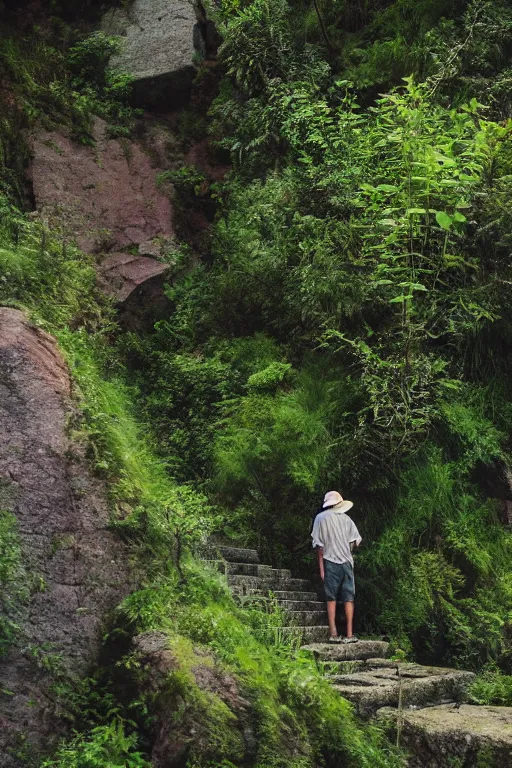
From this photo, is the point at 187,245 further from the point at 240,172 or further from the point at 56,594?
the point at 56,594

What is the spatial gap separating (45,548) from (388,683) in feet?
10.3

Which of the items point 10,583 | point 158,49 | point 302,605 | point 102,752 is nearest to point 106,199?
point 158,49

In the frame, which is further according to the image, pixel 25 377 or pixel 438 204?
pixel 438 204

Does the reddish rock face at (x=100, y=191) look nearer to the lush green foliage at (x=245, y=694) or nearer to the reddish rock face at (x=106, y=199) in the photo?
the reddish rock face at (x=106, y=199)

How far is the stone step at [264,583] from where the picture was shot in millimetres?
7468

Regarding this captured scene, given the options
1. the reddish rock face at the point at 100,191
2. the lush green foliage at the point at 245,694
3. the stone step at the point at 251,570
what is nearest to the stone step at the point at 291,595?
the stone step at the point at 251,570

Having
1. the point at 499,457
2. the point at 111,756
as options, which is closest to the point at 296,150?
the point at 499,457

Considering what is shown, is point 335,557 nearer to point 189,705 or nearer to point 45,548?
point 189,705

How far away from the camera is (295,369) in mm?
10617

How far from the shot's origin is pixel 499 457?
29.4 ft

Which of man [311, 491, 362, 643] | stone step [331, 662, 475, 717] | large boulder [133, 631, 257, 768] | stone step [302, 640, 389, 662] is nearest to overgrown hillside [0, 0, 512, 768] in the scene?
large boulder [133, 631, 257, 768]

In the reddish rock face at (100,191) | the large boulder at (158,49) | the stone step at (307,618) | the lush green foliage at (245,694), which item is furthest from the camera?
the large boulder at (158,49)

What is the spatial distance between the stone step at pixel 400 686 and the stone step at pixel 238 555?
2.07 meters

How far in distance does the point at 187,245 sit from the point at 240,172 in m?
1.76
